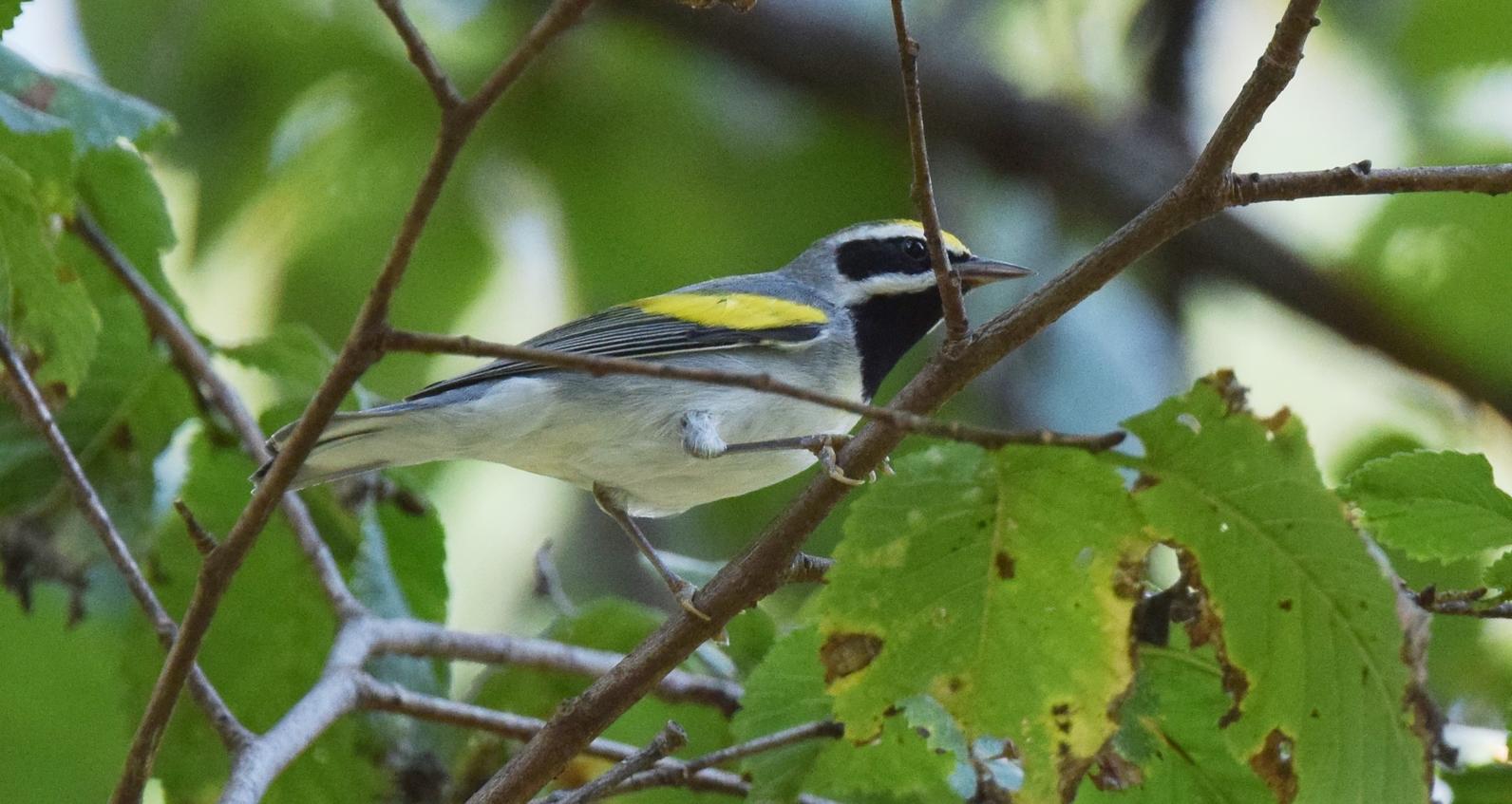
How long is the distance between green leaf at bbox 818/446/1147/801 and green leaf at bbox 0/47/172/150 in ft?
6.71

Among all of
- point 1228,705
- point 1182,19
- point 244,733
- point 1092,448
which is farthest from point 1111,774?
point 1182,19

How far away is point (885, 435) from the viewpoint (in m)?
2.17

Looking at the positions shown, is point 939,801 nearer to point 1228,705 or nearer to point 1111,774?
point 1111,774

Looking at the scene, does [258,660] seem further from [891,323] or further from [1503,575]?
[1503,575]

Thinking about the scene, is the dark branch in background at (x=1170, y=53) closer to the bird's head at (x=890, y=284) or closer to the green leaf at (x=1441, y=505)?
the bird's head at (x=890, y=284)

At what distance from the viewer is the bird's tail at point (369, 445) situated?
333 cm

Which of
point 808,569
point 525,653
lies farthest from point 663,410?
point 808,569

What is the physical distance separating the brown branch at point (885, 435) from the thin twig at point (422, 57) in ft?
2.53

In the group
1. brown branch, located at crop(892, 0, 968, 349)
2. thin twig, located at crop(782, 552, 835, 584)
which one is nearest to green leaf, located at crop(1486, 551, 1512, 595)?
Result: brown branch, located at crop(892, 0, 968, 349)

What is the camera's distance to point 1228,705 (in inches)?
100

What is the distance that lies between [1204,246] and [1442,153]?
3.13 feet

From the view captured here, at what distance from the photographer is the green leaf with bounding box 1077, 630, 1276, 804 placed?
2.56 m

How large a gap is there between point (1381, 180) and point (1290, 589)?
1.83ft

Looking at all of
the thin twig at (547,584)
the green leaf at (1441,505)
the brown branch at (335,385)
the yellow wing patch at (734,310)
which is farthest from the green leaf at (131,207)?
the green leaf at (1441,505)
